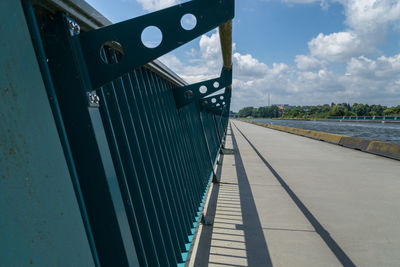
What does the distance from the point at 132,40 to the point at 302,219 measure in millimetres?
4503

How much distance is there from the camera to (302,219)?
463 cm

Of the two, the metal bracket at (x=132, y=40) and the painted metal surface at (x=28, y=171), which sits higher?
the metal bracket at (x=132, y=40)

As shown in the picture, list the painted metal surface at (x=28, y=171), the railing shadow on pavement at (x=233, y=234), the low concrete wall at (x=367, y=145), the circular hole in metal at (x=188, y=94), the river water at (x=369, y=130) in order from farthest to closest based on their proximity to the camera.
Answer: the river water at (x=369, y=130) → the low concrete wall at (x=367, y=145) → the circular hole in metal at (x=188, y=94) → the railing shadow on pavement at (x=233, y=234) → the painted metal surface at (x=28, y=171)

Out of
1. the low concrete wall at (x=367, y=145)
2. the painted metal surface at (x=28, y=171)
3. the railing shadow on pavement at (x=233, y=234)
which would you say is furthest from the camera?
the low concrete wall at (x=367, y=145)

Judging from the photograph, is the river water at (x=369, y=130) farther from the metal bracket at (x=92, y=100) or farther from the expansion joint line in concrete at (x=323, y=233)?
the metal bracket at (x=92, y=100)

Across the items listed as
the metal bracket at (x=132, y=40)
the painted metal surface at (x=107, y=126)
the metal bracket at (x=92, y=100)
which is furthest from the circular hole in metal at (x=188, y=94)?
the metal bracket at (x=92, y=100)

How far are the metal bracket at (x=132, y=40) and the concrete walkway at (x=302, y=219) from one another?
2.83m

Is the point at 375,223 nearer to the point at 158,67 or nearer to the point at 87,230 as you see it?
the point at 158,67

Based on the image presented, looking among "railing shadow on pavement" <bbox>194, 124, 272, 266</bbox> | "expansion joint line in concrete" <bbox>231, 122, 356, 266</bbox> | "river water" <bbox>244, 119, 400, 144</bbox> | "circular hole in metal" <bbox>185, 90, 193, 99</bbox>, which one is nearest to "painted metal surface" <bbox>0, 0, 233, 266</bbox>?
"railing shadow on pavement" <bbox>194, 124, 272, 266</bbox>

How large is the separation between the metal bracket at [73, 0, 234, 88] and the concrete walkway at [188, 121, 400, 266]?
2.83 meters

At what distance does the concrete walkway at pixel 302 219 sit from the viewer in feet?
11.3

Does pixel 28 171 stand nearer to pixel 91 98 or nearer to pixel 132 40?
pixel 91 98

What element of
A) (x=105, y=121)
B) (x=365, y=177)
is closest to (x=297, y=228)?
(x=105, y=121)

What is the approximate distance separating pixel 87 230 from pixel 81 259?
0.64 feet
